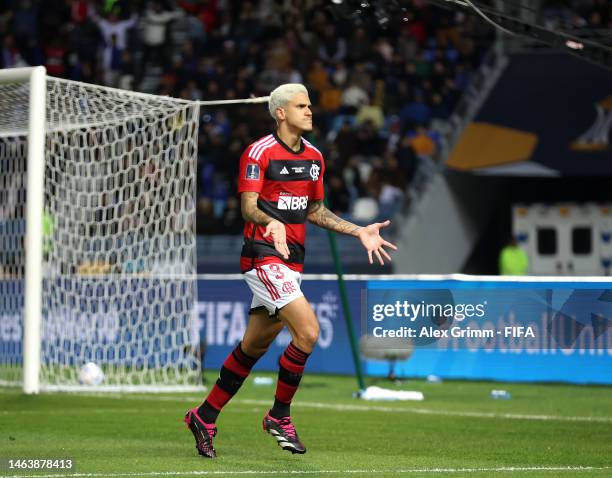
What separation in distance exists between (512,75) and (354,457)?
1693 cm

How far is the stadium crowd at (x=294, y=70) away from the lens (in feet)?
83.8

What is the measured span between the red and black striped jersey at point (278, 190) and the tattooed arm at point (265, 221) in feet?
0.38

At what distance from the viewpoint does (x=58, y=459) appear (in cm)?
894

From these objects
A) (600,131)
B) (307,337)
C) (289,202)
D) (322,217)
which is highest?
(600,131)

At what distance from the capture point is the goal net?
16.1m

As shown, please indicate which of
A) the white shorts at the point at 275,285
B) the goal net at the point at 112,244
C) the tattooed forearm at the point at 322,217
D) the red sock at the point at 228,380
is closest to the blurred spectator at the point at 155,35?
the goal net at the point at 112,244

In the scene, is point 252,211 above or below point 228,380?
above

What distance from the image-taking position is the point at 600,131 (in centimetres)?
2439

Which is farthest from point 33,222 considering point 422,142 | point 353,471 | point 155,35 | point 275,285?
point 155,35

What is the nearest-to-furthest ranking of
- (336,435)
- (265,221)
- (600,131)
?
(265,221), (336,435), (600,131)

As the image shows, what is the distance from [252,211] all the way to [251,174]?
1.00 feet

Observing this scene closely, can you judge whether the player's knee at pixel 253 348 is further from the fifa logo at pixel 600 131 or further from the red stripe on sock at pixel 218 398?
the fifa logo at pixel 600 131

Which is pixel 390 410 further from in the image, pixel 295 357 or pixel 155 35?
pixel 155 35

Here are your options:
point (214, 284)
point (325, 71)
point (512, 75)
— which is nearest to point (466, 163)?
point (512, 75)
